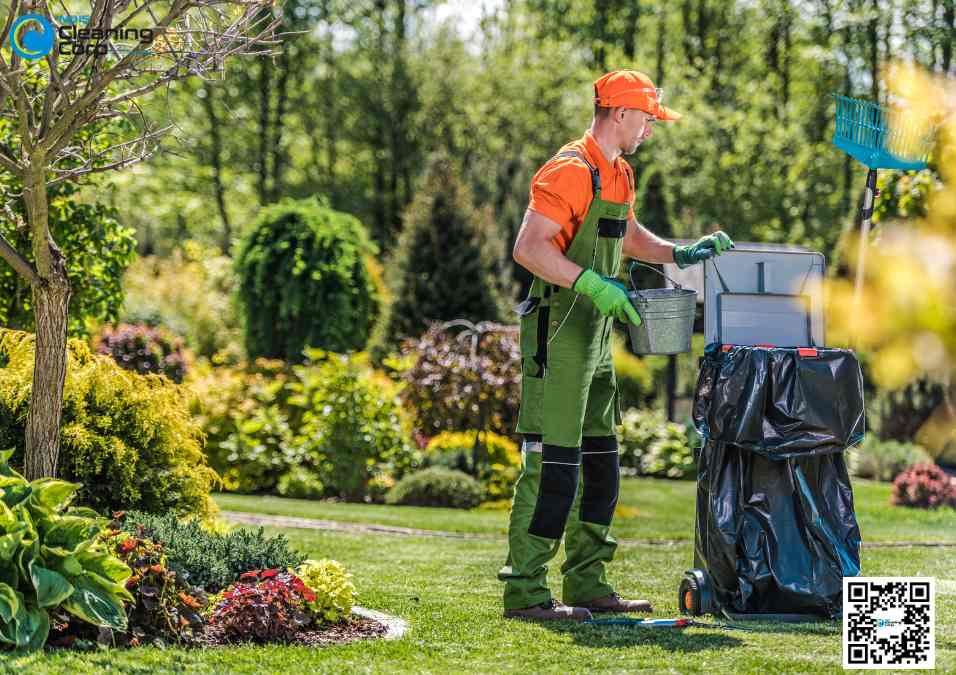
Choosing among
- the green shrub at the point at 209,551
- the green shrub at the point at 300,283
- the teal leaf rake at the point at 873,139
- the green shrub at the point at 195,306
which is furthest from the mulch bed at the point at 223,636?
the green shrub at the point at 195,306

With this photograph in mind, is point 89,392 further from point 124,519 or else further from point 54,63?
point 54,63

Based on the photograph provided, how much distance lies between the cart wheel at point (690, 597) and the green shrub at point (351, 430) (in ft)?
21.9

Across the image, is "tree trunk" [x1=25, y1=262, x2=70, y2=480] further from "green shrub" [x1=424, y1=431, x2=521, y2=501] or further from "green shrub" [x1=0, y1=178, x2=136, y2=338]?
"green shrub" [x1=424, y1=431, x2=521, y2=501]

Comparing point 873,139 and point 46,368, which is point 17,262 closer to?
point 46,368

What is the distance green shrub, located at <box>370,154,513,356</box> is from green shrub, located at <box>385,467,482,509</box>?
4.41 meters

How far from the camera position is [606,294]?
4207 mm

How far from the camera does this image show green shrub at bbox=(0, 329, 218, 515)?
534 centimetres

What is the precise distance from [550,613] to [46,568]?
1.89 m

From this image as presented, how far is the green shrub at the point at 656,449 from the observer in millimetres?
14180

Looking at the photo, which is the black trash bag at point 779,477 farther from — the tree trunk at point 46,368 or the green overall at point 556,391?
the tree trunk at point 46,368

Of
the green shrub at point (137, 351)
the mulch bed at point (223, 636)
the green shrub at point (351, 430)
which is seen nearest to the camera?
the mulch bed at point (223, 636)

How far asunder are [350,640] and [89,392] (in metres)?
2.17

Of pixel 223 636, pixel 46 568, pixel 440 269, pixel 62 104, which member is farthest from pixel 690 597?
pixel 440 269

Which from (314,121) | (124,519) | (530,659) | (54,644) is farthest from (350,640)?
(314,121)
